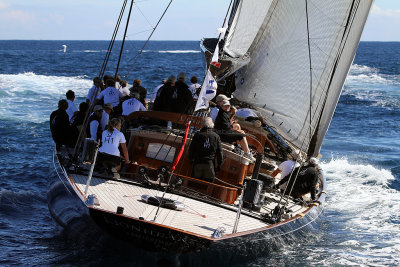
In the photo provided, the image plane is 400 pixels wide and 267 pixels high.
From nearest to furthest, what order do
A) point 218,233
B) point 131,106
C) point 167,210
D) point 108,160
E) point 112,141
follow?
point 218,233 < point 167,210 < point 112,141 < point 108,160 < point 131,106

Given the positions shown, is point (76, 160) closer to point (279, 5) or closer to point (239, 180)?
point (239, 180)

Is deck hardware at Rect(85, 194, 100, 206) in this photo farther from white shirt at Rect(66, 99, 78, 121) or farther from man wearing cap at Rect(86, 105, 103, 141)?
white shirt at Rect(66, 99, 78, 121)

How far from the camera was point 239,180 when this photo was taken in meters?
10.7

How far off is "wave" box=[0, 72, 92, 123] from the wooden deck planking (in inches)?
560

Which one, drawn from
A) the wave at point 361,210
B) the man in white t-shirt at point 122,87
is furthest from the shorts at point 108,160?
the man in white t-shirt at point 122,87

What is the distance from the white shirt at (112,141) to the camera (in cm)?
1026

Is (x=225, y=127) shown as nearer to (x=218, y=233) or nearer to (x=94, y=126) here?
(x=94, y=126)

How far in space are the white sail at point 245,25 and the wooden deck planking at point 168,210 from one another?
7.57 metres

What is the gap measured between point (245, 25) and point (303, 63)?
368 cm

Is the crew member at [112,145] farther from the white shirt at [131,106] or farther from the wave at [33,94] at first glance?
the wave at [33,94]

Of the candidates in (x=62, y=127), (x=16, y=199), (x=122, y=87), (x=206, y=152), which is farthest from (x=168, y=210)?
(x=122, y=87)

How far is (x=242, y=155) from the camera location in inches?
423

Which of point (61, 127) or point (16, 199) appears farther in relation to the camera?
point (16, 199)

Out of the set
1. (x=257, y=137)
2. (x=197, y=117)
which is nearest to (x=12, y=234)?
(x=197, y=117)
